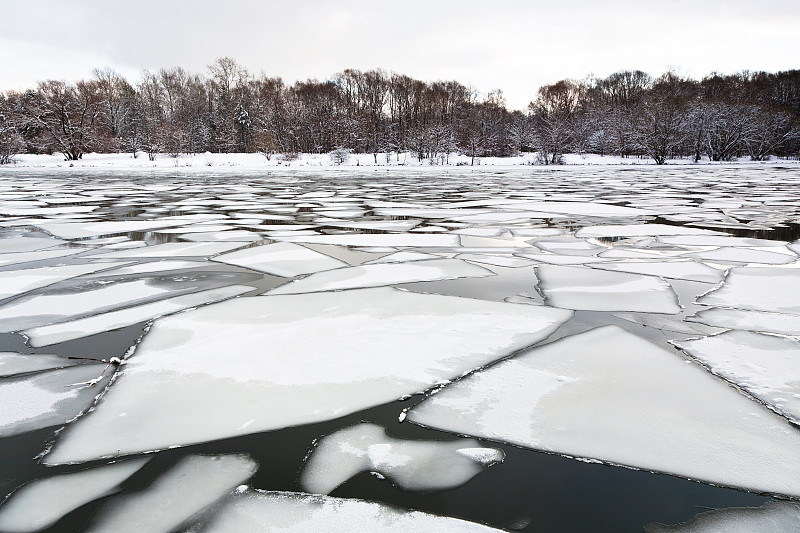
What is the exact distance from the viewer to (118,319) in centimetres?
213

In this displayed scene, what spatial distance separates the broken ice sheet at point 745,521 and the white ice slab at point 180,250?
10.6 ft

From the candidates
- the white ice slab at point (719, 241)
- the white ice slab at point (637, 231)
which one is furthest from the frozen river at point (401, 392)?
the white ice slab at point (637, 231)

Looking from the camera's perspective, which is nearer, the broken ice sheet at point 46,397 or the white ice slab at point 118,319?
the broken ice sheet at point 46,397

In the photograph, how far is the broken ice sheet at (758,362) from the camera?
1.41m

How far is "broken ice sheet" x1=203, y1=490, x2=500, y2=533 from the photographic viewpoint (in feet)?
3.01

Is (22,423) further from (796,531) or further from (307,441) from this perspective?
(796,531)

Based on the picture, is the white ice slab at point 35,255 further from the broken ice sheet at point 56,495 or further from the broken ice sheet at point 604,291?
the broken ice sheet at point 604,291

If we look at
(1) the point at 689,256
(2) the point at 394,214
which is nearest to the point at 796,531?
(1) the point at 689,256

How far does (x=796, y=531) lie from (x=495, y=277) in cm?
200

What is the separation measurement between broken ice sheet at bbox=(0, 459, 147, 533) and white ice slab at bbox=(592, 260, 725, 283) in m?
2.71

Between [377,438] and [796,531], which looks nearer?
[796,531]

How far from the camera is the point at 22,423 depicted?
1303mm

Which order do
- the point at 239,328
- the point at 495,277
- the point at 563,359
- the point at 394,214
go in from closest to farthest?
1. the point at 563,359
2. the point at 239,328
3. the point at 495,277
4. the point at 394,214

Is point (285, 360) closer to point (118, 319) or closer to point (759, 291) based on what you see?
point (118, 319)
